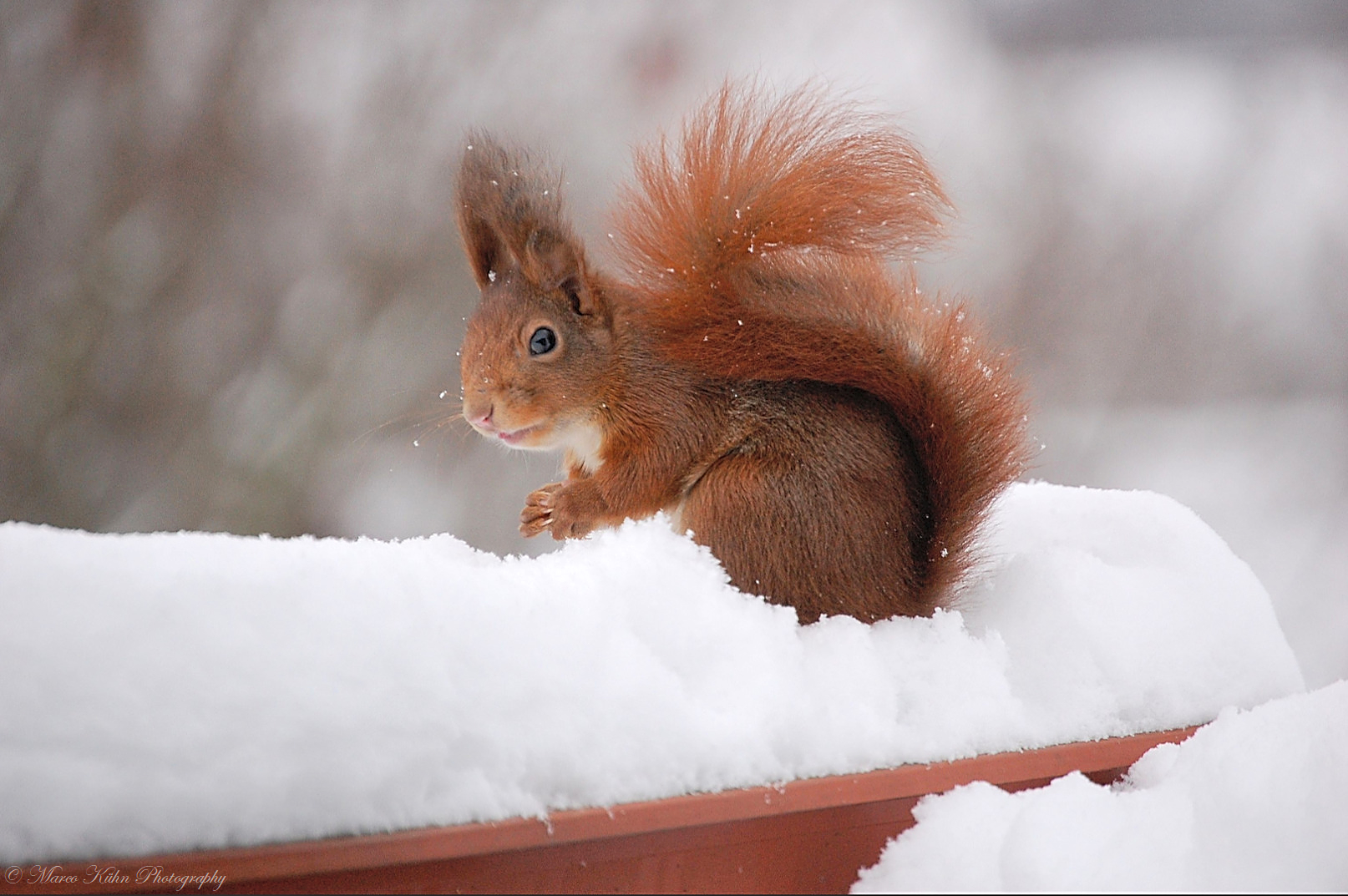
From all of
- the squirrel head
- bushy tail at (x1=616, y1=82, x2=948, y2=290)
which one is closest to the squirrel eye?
the squirrel head

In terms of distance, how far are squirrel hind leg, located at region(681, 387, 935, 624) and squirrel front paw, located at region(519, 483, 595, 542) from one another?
0.33ft

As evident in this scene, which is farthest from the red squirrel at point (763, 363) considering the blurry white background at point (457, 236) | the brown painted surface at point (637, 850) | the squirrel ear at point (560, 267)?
the blurry white background at point (457, 236)

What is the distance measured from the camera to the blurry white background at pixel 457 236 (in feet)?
5.63

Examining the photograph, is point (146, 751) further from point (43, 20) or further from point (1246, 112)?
point (1246, 112)

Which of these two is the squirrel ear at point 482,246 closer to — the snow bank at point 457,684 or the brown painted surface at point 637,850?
the snow bank at point 457,684

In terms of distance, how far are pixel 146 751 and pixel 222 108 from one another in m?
1.42

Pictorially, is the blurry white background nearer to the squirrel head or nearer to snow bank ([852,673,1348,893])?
the squirrel head

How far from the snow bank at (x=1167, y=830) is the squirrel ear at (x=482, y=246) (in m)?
0.66

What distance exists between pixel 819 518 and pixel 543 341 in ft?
1.05

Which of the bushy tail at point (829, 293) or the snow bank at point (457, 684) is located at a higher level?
the bushy tail at point (829, 293)

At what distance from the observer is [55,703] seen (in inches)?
24.7

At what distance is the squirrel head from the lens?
992mm

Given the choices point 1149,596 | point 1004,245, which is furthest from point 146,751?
point 1004,245

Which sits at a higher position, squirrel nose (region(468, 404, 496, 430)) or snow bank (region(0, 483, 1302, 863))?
squirrel nose (region(468, 404, 496, 430))
